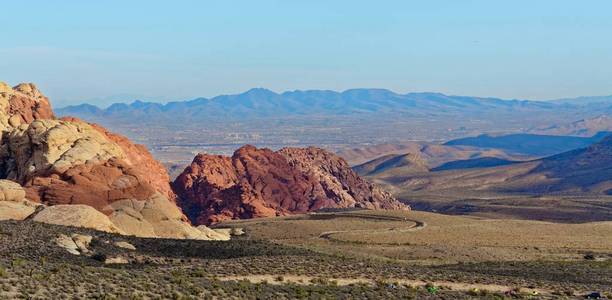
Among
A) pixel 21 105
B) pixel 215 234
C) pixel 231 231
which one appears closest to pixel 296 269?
pixel 215 234

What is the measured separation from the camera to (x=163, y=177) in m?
108

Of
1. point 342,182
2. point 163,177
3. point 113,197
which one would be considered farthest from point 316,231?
point 342,182

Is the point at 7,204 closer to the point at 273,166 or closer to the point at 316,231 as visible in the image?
the point at 316,231

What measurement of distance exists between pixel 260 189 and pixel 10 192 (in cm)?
5550

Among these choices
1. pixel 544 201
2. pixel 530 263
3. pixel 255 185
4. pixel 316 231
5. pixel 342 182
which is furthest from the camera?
pixel 544 201

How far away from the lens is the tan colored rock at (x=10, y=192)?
203 feet

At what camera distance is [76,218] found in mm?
56312

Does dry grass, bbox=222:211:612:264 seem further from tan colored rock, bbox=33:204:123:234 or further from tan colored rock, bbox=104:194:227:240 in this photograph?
tan colored rock, bbox=33:204:123:234

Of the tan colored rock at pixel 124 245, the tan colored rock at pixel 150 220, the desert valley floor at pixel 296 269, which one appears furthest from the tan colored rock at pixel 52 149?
the tan colored rock at pixel 124 245

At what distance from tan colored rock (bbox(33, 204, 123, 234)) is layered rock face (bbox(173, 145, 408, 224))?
145 feet

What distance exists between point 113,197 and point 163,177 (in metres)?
37.2

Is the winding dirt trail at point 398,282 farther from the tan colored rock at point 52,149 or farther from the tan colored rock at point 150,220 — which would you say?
the tan colored rock at point 52,149

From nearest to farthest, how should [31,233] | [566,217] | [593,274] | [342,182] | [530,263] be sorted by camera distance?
[31,233] < [593,274] < [530,263] < [566,217] < [342,182]

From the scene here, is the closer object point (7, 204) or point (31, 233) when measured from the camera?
point (31, 233)
